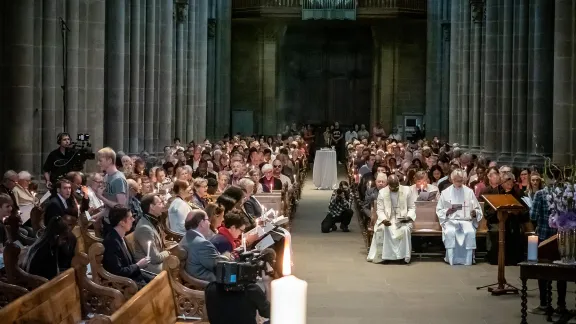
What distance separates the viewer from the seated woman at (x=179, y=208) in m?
15.4

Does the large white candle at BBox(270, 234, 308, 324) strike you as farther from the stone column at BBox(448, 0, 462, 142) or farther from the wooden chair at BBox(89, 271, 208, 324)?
the stone column at BBox(448, 0, 462, 142)

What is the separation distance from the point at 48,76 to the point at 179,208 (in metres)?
7.19

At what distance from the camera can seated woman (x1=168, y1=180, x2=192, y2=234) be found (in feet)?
50.6

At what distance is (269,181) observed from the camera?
76.7 feet

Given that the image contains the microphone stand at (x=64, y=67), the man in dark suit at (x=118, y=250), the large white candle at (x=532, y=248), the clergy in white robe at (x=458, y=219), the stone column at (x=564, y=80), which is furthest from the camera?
the stone column at (x=564, y=80)

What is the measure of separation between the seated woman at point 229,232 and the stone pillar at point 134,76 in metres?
20.4

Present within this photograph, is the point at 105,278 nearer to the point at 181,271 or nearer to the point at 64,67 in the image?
the point at 181,271

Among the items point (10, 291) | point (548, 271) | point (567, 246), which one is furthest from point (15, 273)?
point (567, 246)

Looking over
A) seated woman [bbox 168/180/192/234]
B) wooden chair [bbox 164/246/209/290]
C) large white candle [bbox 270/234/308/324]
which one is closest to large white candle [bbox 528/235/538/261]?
wooden chair [bbox 164/246/209/290]

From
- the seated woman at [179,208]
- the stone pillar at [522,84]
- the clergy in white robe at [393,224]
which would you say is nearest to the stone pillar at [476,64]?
the stone pillar at [522,84]

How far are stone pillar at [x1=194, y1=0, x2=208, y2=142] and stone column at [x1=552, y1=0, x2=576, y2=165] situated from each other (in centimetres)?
2082

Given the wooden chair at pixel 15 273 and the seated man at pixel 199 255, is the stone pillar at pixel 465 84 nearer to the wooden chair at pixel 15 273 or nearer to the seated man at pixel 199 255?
the seated man at pixel 199 255

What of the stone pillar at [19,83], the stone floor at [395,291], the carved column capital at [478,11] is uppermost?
the carved column capital at [478,11]

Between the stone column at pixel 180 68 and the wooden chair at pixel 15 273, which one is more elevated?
the stone column at pixel 180 68
